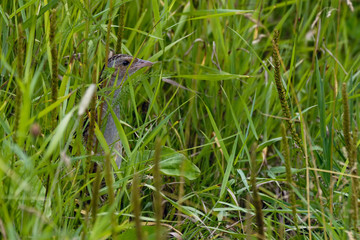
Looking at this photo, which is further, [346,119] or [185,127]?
[185,127]

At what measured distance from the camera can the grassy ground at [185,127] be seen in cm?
215

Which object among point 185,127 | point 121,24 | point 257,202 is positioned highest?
point 121,24

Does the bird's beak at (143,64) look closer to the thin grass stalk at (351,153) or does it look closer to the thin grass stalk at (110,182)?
the thin grass stalk at (351,153)

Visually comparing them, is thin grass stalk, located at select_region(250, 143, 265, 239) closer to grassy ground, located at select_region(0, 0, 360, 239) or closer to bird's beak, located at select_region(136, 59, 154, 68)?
grassy ground, located at select_region(0, 0, 360, 239)

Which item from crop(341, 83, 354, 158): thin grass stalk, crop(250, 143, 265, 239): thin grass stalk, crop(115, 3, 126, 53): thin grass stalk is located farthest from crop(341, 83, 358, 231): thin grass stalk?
crop(115, 3, 126, 53): thin grass stalk

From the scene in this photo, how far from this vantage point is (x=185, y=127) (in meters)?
3.49

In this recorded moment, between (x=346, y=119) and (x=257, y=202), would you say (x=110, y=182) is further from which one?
(x=346, y=119)

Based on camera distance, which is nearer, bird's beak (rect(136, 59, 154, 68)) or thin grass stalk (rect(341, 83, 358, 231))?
thin grass stalk (rect(341, 83, 358, 231))

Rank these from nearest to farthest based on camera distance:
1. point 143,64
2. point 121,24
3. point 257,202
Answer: point 257,202, point 121,24, point 143,64

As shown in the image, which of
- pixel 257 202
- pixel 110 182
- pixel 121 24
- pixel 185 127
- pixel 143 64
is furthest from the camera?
pixel 185 127

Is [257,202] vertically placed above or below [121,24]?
below

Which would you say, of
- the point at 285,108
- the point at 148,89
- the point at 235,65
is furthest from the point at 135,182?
the point at 235,65

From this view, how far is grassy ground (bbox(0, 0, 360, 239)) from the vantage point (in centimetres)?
215

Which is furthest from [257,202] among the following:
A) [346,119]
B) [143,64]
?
[143,64]
